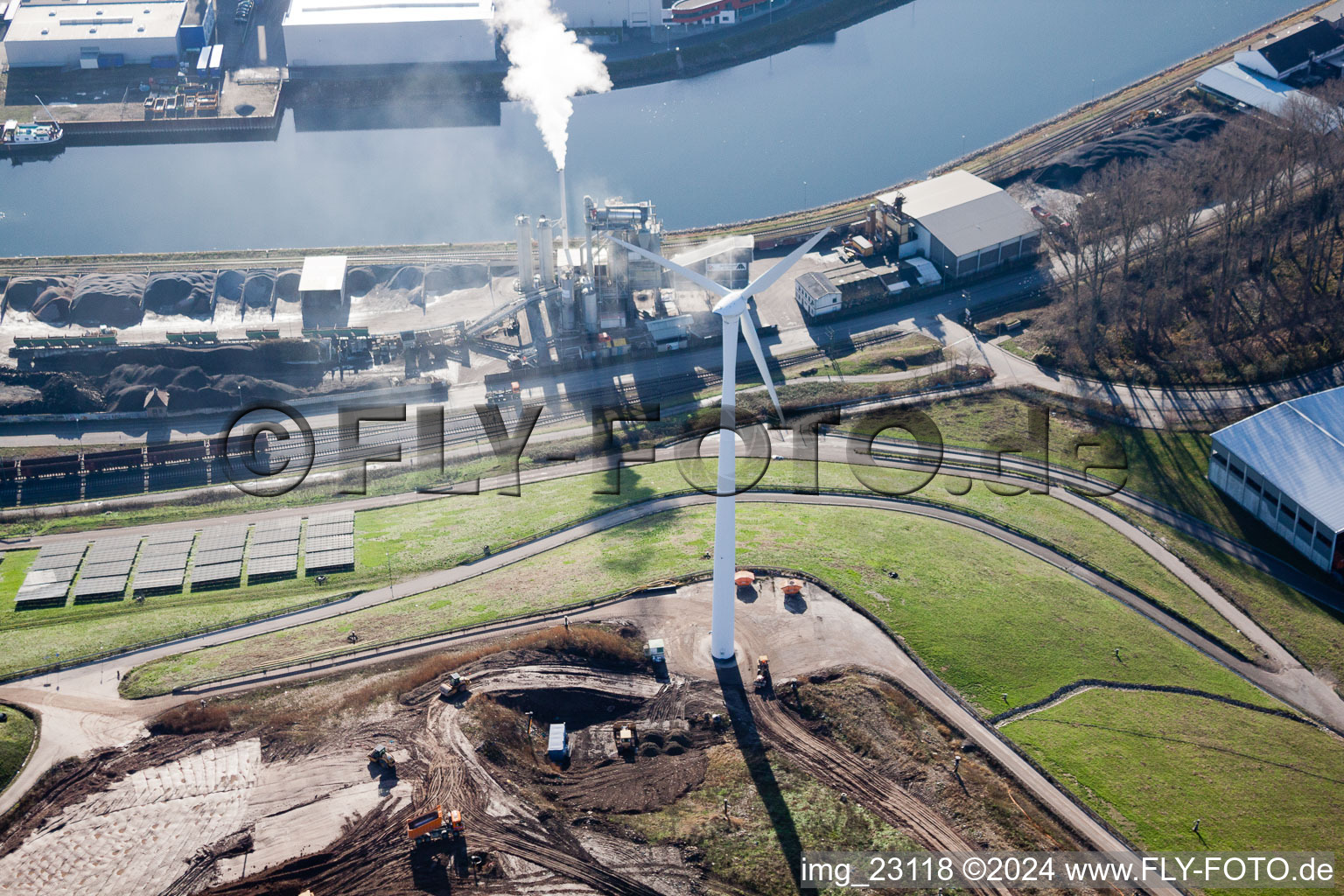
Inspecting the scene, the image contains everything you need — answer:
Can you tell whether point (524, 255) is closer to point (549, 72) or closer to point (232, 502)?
point (549, 72)

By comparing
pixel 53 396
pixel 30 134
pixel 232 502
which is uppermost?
pixel 30 134

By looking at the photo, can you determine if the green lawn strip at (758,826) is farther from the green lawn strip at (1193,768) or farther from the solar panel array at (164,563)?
the solar panel array at (164,563)

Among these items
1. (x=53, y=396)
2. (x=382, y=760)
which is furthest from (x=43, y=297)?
(x=382, y=760)

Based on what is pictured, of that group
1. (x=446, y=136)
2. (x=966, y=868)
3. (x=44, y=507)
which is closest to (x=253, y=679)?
(x=44, y=507)

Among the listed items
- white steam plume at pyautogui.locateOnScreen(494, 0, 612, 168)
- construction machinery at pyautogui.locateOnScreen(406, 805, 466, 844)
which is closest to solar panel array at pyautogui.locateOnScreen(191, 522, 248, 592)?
construction machinery at pyautogui.locateOnScreen(406, 805, 466, 844)

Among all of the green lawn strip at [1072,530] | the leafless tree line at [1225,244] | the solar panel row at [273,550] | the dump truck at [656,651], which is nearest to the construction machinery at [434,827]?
the dump truck at [656,651]

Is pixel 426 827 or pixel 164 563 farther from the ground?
pixel 164 563
